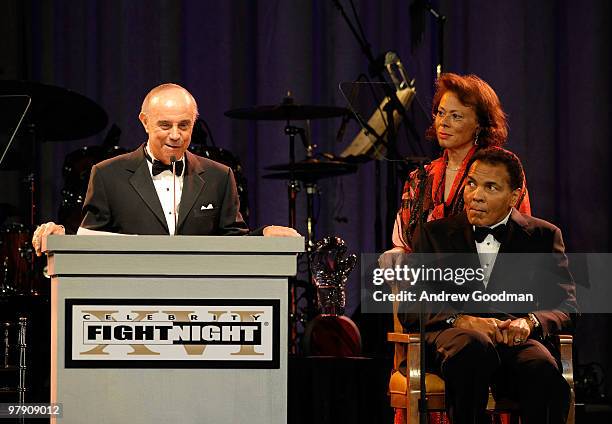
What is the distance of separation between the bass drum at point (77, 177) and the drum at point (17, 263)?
0.35 m

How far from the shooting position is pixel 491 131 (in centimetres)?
363

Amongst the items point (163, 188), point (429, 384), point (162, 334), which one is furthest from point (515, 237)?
point (162, 334)

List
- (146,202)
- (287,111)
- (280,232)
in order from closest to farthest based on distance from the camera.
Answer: (280,232)
(146,202)
(287,111)

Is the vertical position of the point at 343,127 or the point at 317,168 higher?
the point at 343,127

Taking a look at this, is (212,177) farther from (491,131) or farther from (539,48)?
(539,48)

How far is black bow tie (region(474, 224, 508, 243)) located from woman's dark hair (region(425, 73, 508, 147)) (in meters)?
0.44

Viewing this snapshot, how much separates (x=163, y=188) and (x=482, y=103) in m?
1.20

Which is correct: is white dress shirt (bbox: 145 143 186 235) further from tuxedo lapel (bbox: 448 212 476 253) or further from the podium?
the podium

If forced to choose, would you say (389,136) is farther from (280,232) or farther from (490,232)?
(280,232)

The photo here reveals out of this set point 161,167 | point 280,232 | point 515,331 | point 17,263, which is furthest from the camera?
point 17,263

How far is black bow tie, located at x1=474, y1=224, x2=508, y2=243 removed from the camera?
331 centimetres

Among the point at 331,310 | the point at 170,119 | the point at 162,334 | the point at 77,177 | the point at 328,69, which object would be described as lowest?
the point at 331,310

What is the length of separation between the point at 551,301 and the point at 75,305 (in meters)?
1.73

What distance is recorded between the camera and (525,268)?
10.7 feet
